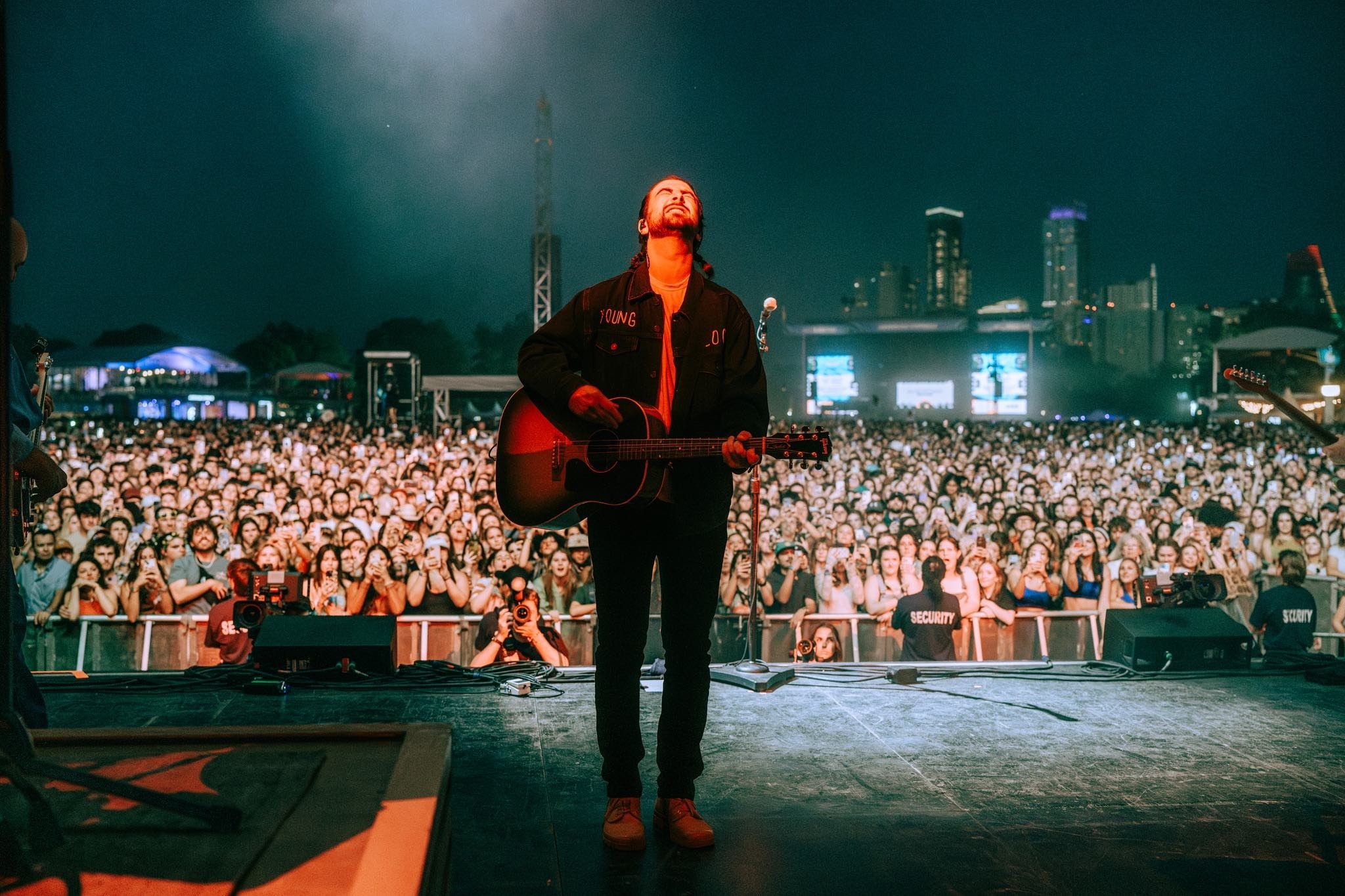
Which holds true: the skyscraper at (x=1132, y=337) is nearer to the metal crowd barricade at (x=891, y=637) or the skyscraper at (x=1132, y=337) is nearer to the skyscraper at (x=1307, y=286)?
the skyscraper at (x=1307, y=286)

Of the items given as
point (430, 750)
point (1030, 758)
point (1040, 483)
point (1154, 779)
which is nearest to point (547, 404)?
point (430, 750)

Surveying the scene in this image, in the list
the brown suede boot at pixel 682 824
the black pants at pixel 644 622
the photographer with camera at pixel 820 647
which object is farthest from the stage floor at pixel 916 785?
the photographer with camera at pixel 820 647

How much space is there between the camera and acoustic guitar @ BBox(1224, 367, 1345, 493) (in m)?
4.00

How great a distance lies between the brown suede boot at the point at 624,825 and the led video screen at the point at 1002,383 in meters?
47.0

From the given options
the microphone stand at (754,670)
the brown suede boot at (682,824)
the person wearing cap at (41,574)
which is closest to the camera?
the brown suede boot at (682,824)

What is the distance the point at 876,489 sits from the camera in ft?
39.3

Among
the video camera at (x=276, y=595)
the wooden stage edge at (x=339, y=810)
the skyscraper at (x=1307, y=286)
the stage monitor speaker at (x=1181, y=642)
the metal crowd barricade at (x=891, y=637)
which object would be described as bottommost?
the metal crowd barricade at (x=891, y=637)

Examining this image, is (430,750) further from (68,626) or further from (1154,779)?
(68,626)

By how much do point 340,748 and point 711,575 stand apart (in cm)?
93

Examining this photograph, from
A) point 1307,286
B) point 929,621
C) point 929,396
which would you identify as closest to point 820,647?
point 929,621

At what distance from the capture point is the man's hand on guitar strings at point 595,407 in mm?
2361

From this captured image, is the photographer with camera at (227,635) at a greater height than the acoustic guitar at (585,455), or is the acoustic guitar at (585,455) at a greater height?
the acoustic guitar at (585,455)

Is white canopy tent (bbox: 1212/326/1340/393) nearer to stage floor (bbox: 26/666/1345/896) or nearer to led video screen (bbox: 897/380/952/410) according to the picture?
led video screen (bbox: 897/380/952/410)

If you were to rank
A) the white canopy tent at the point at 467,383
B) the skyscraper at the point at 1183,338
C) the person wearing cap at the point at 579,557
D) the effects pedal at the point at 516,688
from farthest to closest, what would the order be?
the skyscraper at the point at 1183,338
the white canopy tent at the point at 467,383
the person wearing cap at the point at 579,557
the effects pedal at the point at 516,688
